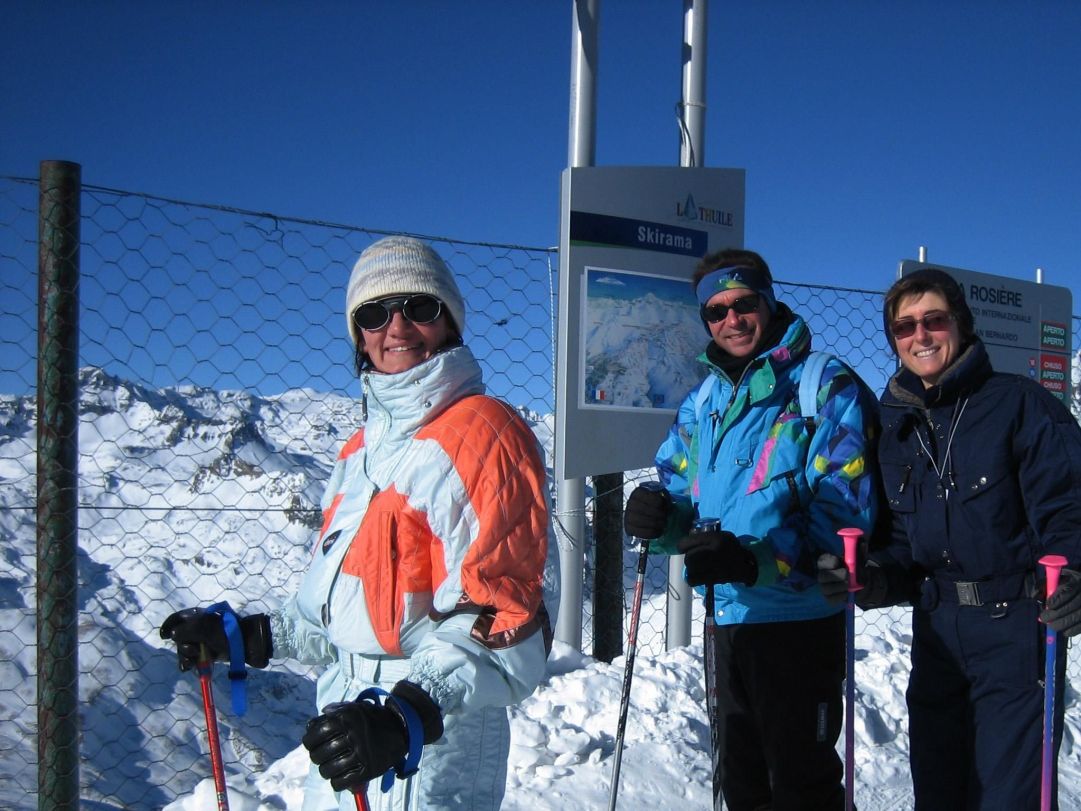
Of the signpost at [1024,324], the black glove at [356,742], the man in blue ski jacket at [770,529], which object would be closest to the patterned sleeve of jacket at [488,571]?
the black glove at [356,742]

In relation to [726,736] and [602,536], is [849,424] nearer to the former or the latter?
[726,736]

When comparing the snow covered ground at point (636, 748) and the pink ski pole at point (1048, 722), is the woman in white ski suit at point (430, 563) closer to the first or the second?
the pink ski pole at point (1048, 722)

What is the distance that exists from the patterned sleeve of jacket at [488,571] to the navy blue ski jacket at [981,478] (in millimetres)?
1254

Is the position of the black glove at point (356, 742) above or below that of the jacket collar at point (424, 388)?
below

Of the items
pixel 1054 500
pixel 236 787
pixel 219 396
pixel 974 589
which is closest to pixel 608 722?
pixel 236 787

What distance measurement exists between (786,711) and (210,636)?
1558 mm

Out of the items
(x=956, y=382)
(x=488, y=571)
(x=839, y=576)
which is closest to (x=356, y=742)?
(x=488, y=571)

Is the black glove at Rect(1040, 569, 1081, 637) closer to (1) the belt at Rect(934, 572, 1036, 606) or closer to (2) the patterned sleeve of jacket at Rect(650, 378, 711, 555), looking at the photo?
(1) the belt at Rect(934, 572, 1036, 606)

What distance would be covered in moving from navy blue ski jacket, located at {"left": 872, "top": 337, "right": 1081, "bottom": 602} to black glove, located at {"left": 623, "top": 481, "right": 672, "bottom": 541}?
2.10 feet

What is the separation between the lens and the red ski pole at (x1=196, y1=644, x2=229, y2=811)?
6.49ft

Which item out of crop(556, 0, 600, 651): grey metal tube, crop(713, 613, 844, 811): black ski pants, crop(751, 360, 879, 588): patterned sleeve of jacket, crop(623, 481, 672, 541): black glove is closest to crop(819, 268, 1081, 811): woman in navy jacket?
crop(751, 360, 879, 588): patterned sleeve of jacket

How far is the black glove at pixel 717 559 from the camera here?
2180 mm

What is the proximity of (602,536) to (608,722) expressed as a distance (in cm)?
118

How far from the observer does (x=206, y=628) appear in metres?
1.97
